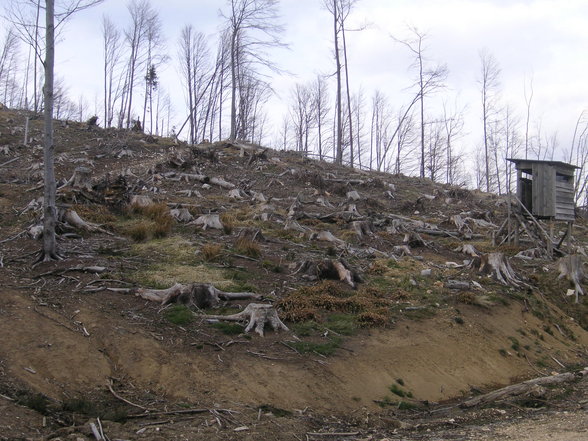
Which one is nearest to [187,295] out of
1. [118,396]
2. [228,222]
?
[118,396]

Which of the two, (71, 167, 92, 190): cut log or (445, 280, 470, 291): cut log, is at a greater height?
(71, 167, 92, 190): cut log

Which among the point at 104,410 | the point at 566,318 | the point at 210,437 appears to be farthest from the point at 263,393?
the point at 566,318

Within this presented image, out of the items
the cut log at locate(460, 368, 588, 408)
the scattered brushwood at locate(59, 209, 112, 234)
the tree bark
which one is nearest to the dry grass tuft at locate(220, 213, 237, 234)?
the scattered brushwood at locate(59, 209, 112, 234)

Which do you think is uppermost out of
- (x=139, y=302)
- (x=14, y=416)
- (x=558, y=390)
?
(x=139, y=302)

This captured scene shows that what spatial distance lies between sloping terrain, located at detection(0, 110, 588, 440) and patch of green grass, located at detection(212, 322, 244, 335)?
0.04m

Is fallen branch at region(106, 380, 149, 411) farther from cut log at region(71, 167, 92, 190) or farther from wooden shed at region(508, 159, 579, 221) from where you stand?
wooden shed at region(508, 159, 579, 221)

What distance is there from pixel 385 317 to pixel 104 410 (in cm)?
508

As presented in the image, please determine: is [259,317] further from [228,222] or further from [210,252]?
[228,222]

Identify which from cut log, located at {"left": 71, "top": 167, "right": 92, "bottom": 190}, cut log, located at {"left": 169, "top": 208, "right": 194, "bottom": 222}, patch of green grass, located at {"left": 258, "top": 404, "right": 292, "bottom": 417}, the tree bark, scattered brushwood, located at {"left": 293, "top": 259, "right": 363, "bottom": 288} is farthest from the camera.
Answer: cut log, located at {"left": 71, "top": 167, "right": 92, "bottom": 190}

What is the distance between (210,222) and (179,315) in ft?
19.5

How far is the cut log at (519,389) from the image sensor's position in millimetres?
7618

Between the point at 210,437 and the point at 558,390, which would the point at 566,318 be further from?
the point at 210,437

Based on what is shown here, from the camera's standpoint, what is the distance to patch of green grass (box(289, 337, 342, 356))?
778 centimetres

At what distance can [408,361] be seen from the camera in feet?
27.2
